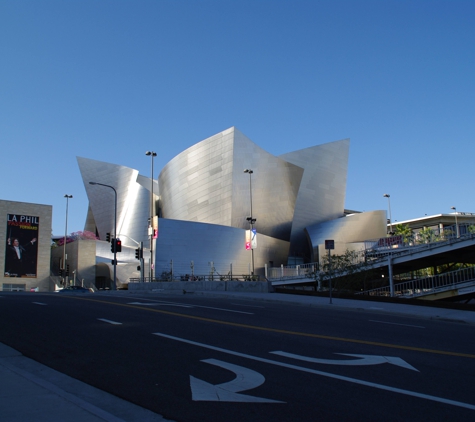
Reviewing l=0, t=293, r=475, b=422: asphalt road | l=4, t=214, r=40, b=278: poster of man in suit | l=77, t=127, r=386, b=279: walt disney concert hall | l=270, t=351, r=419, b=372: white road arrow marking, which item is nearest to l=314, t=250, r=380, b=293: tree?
l=77, t=127, r=386, b=279: walt disney concert hall

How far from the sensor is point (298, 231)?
6844 centimetres

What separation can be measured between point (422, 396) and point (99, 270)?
73066 mm

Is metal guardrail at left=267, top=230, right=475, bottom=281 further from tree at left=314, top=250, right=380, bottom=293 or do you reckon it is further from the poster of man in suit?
the poster of man in suit

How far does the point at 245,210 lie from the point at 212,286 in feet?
104

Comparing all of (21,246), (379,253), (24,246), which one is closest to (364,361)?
(379,253)

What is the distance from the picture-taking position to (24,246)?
7112 cm

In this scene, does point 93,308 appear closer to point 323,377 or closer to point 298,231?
point 323,377

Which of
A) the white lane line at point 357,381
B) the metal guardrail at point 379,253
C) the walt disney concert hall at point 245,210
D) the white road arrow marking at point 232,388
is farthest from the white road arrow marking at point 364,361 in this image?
the walt disney concert hall at point 245,210

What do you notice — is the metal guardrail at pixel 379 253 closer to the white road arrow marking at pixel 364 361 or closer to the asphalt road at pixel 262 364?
the asphalt road at pixel 262 364

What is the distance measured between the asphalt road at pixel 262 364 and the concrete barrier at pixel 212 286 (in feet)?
52.5

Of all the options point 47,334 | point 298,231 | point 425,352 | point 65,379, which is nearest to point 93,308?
point 47,334

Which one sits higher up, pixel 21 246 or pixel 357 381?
pixel 21 246

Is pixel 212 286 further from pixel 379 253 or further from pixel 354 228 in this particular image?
pixel 354 228

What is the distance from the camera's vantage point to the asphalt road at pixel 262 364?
5.55 metres
